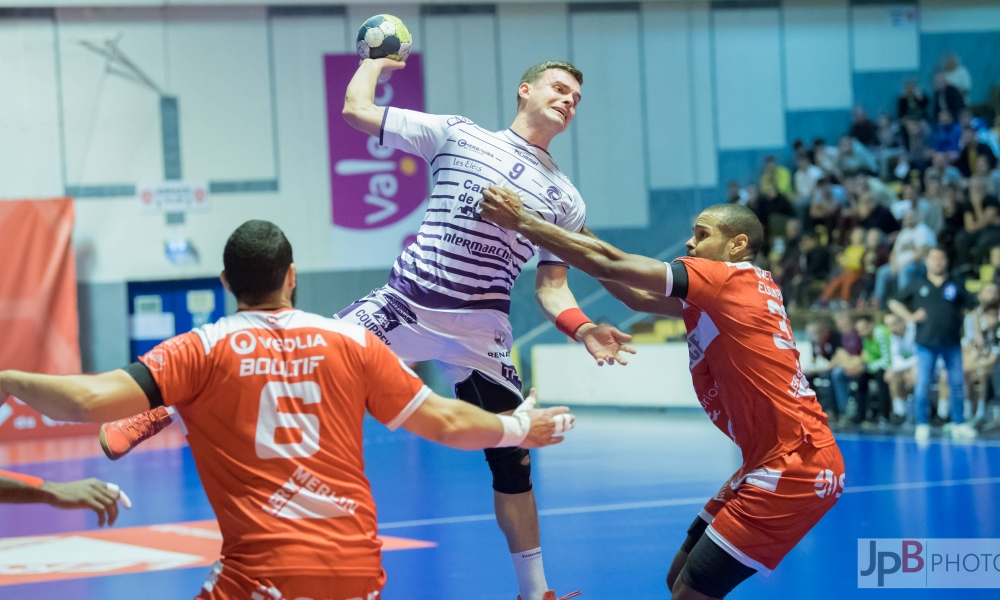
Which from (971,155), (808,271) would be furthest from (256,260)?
(971,155)

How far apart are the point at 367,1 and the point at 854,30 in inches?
399

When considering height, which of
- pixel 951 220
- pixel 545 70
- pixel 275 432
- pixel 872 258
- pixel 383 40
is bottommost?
pixel 275 432

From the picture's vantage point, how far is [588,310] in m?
19.3

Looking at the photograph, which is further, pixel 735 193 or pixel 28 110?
pixel 735 193

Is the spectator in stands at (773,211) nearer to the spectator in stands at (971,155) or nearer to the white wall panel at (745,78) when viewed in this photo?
the spectator in stands at (971,155)

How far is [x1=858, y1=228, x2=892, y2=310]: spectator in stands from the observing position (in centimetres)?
1482

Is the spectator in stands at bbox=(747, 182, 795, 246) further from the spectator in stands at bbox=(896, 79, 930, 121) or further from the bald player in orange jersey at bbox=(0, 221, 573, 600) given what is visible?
the bald player in orange jersey at bbox=(0, 221, 573, 600)

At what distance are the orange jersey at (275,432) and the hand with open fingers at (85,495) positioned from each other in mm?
291

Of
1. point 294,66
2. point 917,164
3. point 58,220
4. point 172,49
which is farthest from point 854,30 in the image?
point 58,220

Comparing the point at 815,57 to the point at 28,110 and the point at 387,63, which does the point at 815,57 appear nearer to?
the point at 28,110

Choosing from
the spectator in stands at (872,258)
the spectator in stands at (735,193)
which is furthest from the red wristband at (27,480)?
the spectator in stands at (735,193)

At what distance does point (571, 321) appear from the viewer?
16.3 ft

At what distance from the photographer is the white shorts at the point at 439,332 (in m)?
5.09

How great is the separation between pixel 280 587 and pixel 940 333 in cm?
Result: 1103
